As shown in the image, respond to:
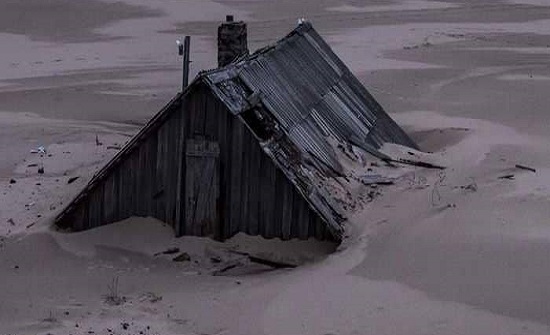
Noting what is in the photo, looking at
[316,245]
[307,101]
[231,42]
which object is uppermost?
[231,42]

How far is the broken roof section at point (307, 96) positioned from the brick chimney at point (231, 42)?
1.21ft

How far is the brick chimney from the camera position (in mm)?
12938

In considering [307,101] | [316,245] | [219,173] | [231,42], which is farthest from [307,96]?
[316,245]

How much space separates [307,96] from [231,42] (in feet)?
4.01

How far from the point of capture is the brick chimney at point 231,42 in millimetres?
12938

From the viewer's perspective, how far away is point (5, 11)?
115 feet

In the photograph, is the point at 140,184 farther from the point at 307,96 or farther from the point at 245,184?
the point at 307,96

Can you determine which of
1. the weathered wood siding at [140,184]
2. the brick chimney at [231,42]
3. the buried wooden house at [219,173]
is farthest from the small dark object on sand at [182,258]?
the brick chimney at [231,42]

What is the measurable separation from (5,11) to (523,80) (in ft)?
61.7

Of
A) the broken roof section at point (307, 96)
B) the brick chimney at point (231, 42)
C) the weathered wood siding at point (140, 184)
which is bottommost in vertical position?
the weathered wood siding at point (140, 184)

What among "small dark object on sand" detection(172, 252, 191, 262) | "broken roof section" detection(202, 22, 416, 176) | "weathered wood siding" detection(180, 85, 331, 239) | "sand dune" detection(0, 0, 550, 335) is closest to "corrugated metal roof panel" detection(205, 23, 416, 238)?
"broken roof section" detection(202, 22, 416, 176)

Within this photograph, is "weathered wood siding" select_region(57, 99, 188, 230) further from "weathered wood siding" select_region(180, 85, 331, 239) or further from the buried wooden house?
"weathered wood siding" select_region(180, 85, 331, 239)

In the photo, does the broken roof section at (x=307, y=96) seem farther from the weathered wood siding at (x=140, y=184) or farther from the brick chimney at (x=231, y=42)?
the weathered wood siding at (x=140, y=184)

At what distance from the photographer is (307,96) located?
41.4 feet
